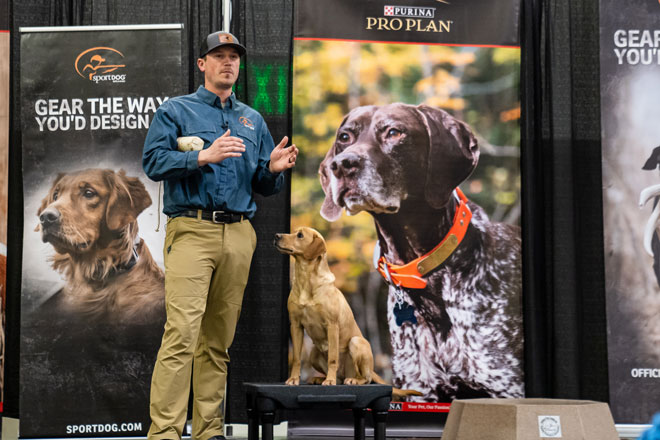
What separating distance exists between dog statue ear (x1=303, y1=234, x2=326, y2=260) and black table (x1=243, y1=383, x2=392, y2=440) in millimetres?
573

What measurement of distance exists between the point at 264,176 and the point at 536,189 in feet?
5.88

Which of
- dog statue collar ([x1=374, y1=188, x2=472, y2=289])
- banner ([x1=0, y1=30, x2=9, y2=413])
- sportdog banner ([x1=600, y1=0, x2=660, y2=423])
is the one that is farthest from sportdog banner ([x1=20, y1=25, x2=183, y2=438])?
sportdog banner ([x1=600, y1=0, x2=660, y2=423])

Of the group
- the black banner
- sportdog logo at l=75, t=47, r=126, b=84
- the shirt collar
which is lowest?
the shirt collar

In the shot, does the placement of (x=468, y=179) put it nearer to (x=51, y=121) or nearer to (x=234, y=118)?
(x=234, y=118)

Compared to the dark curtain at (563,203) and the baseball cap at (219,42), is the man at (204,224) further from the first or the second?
the dark curtain at (563,203)

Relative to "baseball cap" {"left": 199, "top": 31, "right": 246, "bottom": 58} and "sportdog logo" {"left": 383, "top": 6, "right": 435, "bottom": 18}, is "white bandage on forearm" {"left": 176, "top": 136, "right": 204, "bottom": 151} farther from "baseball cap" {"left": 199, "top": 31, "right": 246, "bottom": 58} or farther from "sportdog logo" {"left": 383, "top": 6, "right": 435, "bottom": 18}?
"sportdog logo" {"left": 383, "top": 6, "right": 435, "bottom": 18}

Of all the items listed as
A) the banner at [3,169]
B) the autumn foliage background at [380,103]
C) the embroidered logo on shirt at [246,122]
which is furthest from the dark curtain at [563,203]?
the banner at [3,169]

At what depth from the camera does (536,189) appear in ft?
14.2

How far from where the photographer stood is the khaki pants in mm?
2877

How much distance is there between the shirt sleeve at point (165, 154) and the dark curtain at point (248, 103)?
3.68 ft

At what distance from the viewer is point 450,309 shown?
4.12m

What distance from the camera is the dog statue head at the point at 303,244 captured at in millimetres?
3260

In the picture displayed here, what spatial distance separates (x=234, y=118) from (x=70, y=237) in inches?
47.7

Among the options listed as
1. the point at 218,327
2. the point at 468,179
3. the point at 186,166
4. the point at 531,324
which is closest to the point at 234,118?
the point at 186,166
